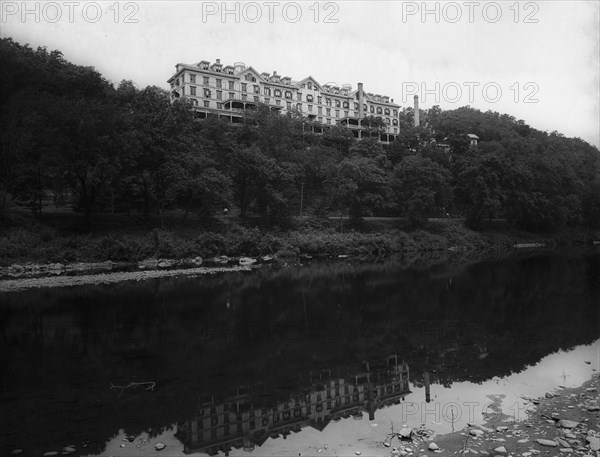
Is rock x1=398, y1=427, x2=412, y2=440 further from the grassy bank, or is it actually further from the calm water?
the grassy bank

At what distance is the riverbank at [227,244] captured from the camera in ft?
116

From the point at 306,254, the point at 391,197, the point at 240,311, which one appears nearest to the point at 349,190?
the point at 391,197

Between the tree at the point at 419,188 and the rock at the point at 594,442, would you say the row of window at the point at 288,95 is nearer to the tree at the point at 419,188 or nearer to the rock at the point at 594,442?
the tree at the point at 419,188

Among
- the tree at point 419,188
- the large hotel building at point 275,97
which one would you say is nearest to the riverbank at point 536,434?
the tree at point 419,188

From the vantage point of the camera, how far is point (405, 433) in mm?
8547

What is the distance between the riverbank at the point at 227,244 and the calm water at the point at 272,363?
1185cm

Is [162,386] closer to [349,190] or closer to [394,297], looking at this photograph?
[394,297]

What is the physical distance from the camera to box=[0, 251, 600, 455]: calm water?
9.09 meters

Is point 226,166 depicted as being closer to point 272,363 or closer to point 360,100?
point 272,363

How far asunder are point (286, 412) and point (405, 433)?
2.71 meters

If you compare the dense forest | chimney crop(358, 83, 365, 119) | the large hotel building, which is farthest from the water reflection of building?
chimney crop(358, 83, 365, 119)

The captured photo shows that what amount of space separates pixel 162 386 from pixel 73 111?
3696cm

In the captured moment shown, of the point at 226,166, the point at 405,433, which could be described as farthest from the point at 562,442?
the point at 226,166

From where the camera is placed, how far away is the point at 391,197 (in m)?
62.1
